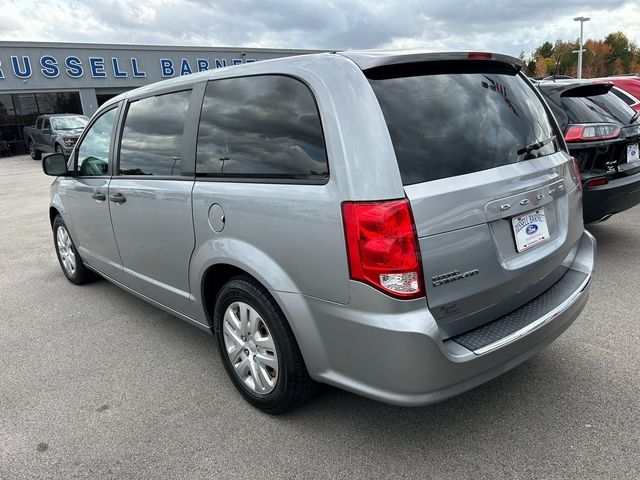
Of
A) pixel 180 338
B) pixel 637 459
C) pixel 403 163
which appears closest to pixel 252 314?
pixel 403 163

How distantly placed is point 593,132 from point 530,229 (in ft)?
8.77

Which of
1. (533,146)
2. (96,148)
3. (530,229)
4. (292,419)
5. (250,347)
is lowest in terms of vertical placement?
(292,419)

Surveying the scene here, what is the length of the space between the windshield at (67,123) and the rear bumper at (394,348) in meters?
19.7

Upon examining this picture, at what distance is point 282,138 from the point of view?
2354 millimetres

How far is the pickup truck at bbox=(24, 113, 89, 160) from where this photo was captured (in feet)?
59.5

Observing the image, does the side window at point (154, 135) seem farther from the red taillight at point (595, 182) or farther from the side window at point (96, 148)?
the red taillight at point (595, 182)

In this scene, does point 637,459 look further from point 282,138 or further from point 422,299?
point 282,138

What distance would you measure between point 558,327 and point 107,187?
3.15 metres

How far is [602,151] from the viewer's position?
4391 mm

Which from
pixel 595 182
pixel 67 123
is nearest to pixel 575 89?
pixel 595 182

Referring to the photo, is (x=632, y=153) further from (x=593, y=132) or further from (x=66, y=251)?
(x=66, y=251)

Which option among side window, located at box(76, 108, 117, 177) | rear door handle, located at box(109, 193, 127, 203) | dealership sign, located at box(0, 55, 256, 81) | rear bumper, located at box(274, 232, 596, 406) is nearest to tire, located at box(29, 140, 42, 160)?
dealership sign, located at box(0, 55, 256, 81)

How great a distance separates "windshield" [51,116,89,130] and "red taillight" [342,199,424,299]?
1990 cm

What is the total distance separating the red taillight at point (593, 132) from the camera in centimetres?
439
